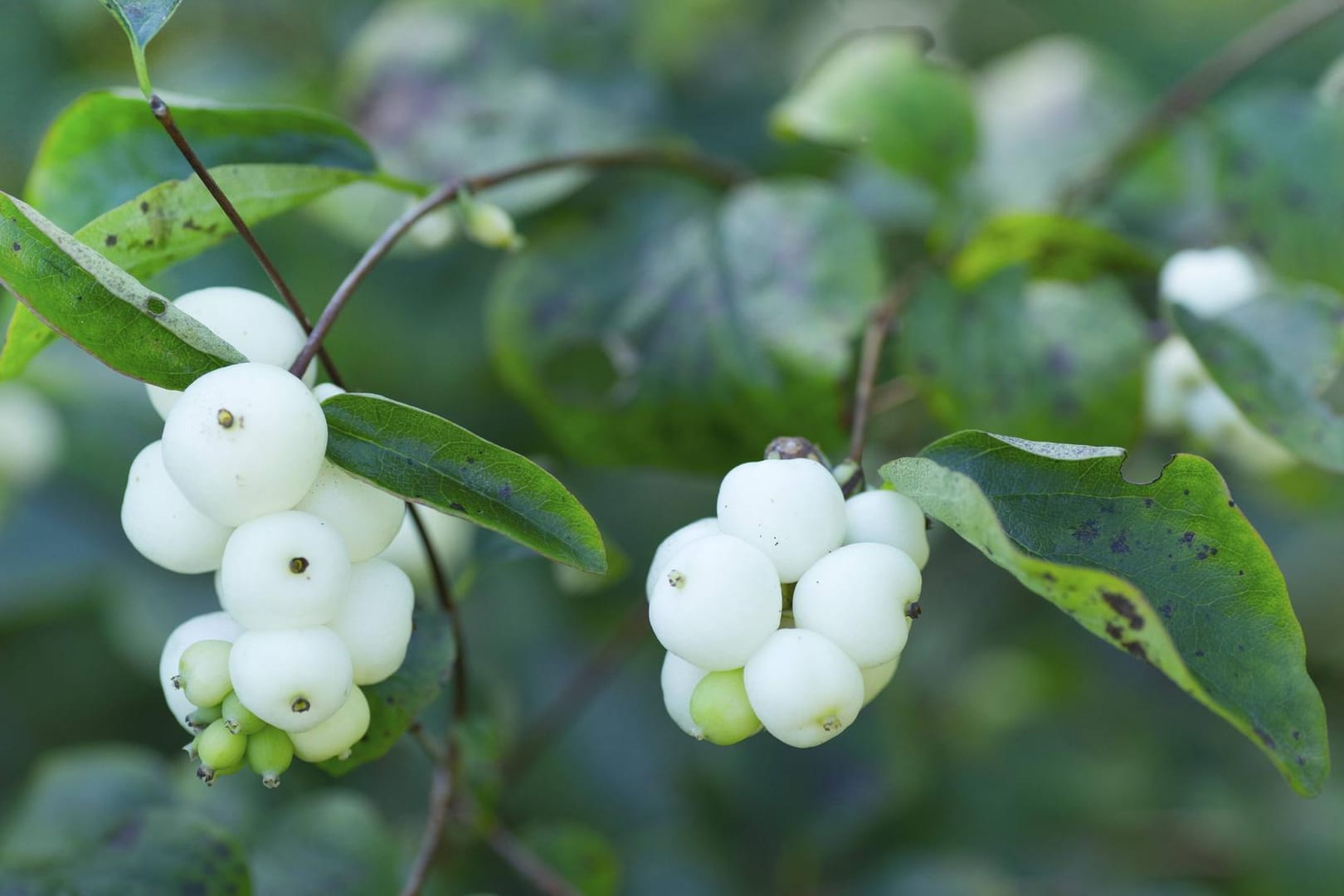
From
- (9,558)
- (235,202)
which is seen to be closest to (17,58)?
(9,558)

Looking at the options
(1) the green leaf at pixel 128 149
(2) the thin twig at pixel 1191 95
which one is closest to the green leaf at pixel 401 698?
(1) the green leaf at pixel 128 149

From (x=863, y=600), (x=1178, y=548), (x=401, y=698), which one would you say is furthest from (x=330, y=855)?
(x=1178, y=548)

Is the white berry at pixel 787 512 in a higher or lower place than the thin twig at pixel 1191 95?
higher

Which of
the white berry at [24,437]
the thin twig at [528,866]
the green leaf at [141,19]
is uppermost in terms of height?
the green leaf at [141,19]

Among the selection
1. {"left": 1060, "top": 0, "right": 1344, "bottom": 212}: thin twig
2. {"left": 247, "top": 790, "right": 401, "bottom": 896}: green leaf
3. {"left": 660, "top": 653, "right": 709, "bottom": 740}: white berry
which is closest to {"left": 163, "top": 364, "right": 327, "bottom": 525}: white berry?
{"left": 660, "top": 653, "right": 709, "bottom": 740}: white berry

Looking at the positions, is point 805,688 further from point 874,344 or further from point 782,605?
point 874,344

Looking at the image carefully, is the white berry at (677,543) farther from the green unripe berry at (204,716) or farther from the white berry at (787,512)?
the green unripe berry at (204,716)

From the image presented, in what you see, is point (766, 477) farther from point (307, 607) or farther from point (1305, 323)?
point (1305, 323)

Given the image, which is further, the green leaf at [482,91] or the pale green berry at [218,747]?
the green leaf at [482,91]
